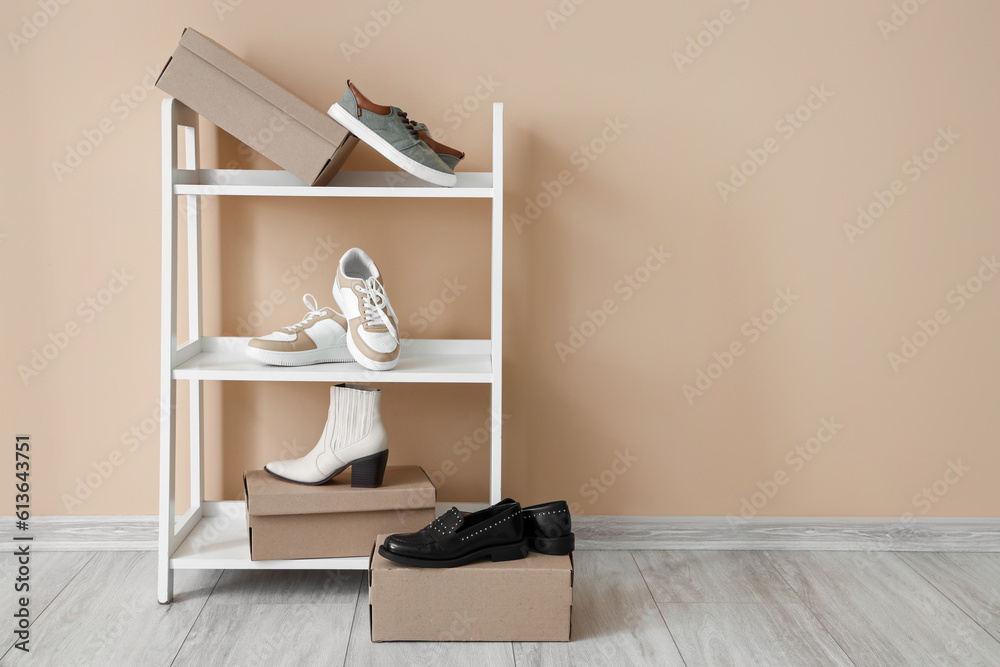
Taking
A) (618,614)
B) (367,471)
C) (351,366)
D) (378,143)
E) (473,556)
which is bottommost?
(618,614)

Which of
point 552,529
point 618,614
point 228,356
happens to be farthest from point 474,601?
point 228,356

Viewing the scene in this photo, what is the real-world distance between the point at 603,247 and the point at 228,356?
2.82ft

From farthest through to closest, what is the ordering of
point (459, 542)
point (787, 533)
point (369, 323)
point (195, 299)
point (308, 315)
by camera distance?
point (787, 533) < point (195, 299) < point (308, 315) < point (369, 323) < point (459, 542)

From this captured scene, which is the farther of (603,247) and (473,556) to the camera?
(603,247)

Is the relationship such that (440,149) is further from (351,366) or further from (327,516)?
(327,516)

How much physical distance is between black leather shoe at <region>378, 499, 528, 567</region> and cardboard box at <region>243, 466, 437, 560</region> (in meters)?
0.10

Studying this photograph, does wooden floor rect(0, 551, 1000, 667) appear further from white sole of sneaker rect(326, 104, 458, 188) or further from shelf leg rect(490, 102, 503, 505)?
white sole of sneaker rect(326, 104, 458, 188)

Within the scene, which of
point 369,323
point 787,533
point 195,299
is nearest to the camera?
point 369,323

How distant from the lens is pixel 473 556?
1.38 m

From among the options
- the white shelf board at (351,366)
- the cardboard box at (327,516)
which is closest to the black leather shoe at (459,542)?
the cardboard box at (327,516)

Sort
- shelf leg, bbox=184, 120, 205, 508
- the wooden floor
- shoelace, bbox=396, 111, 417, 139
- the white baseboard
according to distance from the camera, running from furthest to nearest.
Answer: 1. the white baseboard
2. shelf leg, bbox=184, 120, 205, 508
3. shoelace, bbox=396, 111, 417, 139
4. the wooden floor

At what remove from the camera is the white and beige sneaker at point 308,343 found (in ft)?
4.94

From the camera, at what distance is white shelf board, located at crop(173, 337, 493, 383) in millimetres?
1474

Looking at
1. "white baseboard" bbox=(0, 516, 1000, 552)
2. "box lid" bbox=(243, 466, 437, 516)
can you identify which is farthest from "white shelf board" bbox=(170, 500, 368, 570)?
"white baseboard" bbox=(0, 516, 1000, 552)
